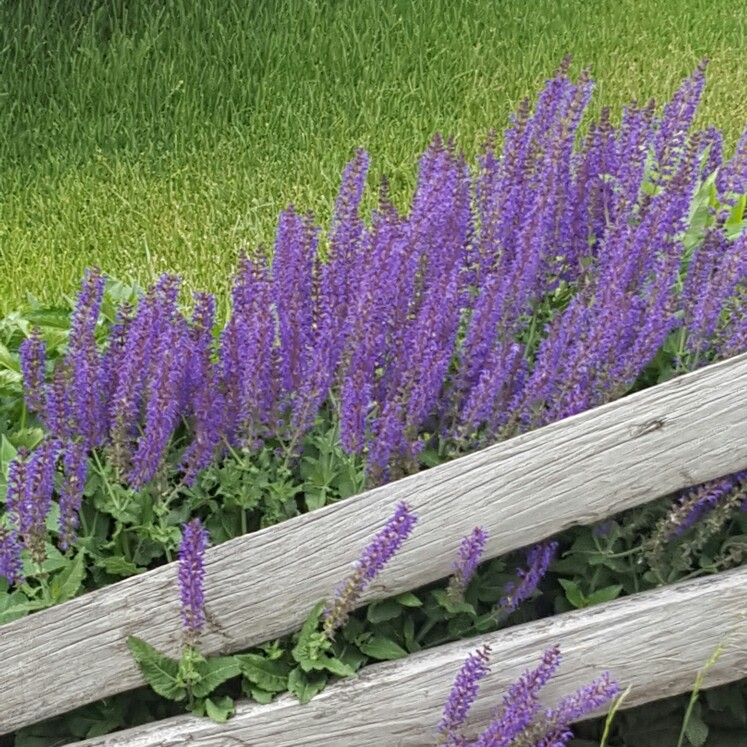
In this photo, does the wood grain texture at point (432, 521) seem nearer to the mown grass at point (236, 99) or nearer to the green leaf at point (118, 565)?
the green leaf at point (118, 565)

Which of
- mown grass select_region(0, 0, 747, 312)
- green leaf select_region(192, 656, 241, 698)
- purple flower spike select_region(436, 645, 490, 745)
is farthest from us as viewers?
mown grass select_region(0, 0, 747, 312)

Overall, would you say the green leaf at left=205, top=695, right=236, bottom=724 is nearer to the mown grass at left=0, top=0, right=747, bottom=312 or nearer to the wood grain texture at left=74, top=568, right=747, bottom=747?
the wood grain texture at left=74, top=568, right=747, bottom=747

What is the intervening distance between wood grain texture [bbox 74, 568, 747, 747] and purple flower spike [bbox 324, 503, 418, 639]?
0.19 metres

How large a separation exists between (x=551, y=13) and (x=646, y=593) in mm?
5448

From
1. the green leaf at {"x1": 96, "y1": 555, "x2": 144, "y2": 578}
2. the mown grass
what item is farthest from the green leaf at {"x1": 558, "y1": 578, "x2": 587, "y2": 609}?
the mown grass

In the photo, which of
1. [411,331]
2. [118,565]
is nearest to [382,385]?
[411,331]

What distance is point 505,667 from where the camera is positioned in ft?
7.52

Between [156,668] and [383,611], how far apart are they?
0.45 metres

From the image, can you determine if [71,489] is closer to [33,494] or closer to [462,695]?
[33,494]

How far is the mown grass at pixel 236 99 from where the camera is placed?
195 inches

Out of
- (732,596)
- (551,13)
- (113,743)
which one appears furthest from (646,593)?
(551,13)

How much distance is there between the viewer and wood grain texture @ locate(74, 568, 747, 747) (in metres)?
2.29

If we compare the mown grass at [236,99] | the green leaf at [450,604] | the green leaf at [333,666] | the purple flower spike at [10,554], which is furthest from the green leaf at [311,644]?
the mown grass at [236,99]

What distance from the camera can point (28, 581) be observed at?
244 centimetres
